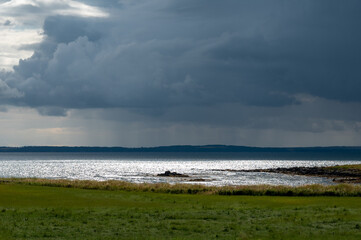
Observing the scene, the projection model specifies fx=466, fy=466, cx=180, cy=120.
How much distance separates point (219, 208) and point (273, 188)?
64.8ft

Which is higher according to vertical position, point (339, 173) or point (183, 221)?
point (183, 221)

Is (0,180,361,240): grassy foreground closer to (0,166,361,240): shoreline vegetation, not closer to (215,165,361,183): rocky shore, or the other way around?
(0,166,361,240): shoreline vegetation

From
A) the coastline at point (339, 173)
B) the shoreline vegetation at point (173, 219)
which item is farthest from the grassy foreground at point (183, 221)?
the coastline at point (339, 173)

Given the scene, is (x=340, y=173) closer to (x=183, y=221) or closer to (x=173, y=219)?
(x=173, y=219)

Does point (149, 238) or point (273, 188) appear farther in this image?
point (273, 188)

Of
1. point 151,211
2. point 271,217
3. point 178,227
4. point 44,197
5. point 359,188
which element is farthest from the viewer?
point 359,188

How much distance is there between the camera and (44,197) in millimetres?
45156

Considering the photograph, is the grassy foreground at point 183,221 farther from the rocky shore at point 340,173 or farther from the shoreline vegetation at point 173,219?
the rocky shore at point 340,173

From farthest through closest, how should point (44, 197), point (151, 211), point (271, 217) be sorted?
point (44, 197), point (151, 211), point (271, 217)

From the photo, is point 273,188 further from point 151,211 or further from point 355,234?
point 355,234

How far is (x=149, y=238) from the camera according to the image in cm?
2380

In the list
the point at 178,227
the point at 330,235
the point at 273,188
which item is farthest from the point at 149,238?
the point at 273,188

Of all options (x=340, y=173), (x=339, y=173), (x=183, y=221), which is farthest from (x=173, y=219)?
(x=339, y=173)

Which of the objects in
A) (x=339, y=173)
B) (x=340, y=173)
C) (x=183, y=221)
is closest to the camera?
(x=183, y=221)
